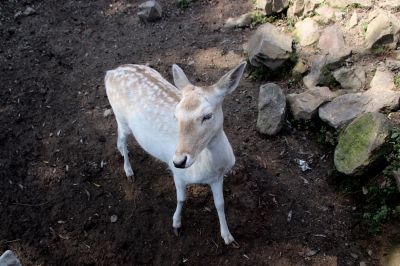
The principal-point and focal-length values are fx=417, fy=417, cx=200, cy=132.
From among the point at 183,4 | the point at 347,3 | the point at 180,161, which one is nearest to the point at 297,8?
the point at 347,3

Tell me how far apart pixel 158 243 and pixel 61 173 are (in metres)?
1.80

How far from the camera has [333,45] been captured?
6.34m

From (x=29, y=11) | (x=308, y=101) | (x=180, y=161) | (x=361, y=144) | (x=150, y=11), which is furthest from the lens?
(x=29, y=11)

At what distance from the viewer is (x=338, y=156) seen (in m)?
4.93

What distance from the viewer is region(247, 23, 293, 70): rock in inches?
248

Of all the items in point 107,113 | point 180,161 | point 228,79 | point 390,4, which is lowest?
point 107,113

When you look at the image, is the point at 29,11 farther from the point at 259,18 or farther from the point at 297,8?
the point at 297,8

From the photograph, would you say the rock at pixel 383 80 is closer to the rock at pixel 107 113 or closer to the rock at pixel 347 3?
the rock at pixel 347 3

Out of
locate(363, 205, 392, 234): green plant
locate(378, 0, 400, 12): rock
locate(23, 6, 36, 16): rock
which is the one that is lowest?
locate(23, 6, 36, 16): rock

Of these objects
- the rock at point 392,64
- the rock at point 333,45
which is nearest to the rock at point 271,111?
the rock at point 333,45

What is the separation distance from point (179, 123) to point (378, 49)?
387 cm

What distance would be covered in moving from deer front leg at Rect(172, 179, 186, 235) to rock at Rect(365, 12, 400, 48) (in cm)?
360

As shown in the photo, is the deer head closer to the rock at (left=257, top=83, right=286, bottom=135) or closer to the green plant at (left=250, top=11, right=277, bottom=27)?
the rock at (left=257, top=83, right=286, bottom=135)

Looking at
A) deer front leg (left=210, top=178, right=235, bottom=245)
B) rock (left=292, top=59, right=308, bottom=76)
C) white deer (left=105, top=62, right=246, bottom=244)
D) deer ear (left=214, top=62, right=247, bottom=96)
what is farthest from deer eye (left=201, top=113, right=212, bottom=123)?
rock (left=292, top=59, right=308, bottom=76)
